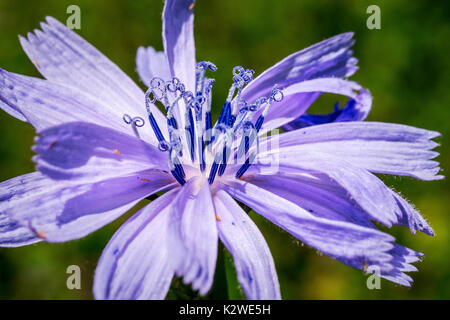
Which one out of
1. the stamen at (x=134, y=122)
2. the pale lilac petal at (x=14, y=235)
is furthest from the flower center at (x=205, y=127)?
the pale lilac petal at (x=14, y=235)

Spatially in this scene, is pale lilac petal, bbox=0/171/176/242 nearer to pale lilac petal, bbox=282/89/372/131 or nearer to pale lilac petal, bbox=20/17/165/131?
pale lilac petal, bbox=20/17/165/131

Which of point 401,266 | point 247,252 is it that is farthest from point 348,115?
point 247,252

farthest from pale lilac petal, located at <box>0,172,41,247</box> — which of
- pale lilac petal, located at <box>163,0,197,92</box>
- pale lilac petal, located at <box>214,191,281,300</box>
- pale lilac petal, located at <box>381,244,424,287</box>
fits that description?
pale lilac petal, located at <box>381,244,424,287</box>

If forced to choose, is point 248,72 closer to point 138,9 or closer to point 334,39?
point 334,39

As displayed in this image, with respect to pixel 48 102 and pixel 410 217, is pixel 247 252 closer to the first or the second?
pixel 410 217

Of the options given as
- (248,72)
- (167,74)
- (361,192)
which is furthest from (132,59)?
(361,192)
